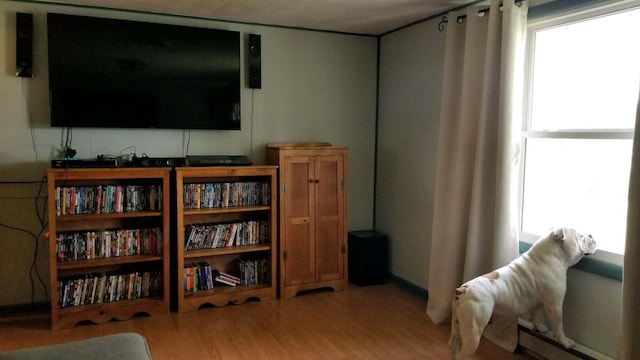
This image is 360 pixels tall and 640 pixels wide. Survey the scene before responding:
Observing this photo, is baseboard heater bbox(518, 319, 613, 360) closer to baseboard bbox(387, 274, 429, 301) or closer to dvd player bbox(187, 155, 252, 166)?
baseboard bbox(387, 274, 429, 301)

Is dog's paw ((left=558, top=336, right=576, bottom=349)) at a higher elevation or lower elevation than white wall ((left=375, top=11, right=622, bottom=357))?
lower

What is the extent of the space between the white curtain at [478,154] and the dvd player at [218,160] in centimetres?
148

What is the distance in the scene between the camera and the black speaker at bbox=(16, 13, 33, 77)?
338cm

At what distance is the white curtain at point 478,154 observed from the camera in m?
2.93

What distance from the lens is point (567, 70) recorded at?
290cm

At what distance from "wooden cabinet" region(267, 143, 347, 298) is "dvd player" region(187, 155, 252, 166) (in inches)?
10.9

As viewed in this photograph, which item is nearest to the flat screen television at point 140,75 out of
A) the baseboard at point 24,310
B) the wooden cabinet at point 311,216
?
the wooden cabinet at point 311,216

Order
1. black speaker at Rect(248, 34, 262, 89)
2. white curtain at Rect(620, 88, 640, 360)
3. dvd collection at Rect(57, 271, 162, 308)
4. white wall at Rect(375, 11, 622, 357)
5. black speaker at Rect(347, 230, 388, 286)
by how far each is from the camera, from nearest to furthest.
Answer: white curtain at Rect(620, 88, 640, 360)
dvd collection at Rect(57, 271, 162, 308)
white wall at Rect(375, 11, 622, 357)
black speaker at Rect(248, 34, 262, 89)
black speaker at Rect(347, 230, 388, 286)

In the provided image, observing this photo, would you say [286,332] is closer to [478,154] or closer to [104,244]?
[104,244]

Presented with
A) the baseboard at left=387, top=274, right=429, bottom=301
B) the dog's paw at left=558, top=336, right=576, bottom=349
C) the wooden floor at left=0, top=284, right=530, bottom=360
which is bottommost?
the wooden floor at left=0, top=284, right=530, bottom=360

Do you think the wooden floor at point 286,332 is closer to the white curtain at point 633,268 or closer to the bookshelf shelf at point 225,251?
the bookshelf shelf at point 225,251

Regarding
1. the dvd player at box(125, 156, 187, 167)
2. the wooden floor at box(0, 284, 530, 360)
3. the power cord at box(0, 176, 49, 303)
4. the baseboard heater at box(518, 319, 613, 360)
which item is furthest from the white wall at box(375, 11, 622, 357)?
the power cord at box(0, 176, 49, 303)

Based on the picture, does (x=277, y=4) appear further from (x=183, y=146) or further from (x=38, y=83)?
(x=38, y=83)

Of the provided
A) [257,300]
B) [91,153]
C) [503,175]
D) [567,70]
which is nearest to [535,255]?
[503,175]
